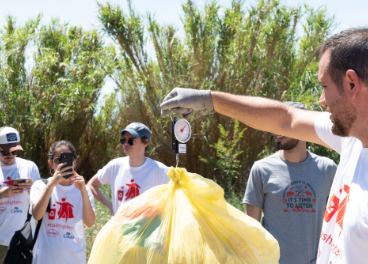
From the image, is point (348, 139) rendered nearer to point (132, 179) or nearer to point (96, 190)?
point (132, 179)

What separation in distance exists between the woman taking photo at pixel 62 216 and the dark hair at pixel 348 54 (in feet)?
8.26

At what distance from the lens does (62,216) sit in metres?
3.66

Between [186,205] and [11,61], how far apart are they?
338 inches

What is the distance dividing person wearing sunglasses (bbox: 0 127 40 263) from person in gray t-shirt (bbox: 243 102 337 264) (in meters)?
2.08

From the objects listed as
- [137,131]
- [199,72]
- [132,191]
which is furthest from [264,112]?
[199,72]

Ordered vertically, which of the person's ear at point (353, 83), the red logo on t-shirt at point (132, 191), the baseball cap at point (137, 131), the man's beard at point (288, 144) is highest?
the person's ear at point (353, 83)

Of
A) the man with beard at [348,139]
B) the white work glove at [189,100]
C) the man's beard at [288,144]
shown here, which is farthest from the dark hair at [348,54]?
the man's beard at [288,144]

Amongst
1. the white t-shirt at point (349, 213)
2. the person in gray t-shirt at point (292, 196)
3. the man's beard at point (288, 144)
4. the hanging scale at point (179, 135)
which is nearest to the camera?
the white t-shirt at point (349, 213)

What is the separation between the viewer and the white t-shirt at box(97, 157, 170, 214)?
13.5ft

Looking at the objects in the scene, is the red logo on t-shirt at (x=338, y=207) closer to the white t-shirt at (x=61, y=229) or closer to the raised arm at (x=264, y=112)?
the raised arm at (x=264, y=112)

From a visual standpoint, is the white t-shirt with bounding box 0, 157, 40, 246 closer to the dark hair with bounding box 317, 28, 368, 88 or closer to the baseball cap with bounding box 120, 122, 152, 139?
the baseball cap with bounding box 120, 122, 152, 139

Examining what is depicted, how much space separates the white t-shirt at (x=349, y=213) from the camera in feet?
4.83

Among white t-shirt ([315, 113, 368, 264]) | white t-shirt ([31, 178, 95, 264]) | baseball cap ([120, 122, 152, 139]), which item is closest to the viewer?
white t-shirt ([315, 113, 368, 264])

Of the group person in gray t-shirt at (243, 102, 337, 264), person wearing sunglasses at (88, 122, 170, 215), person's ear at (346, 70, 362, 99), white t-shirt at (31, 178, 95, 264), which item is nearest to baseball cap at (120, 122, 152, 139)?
person wearing sunglasses at (88, 122, 170, 215)
